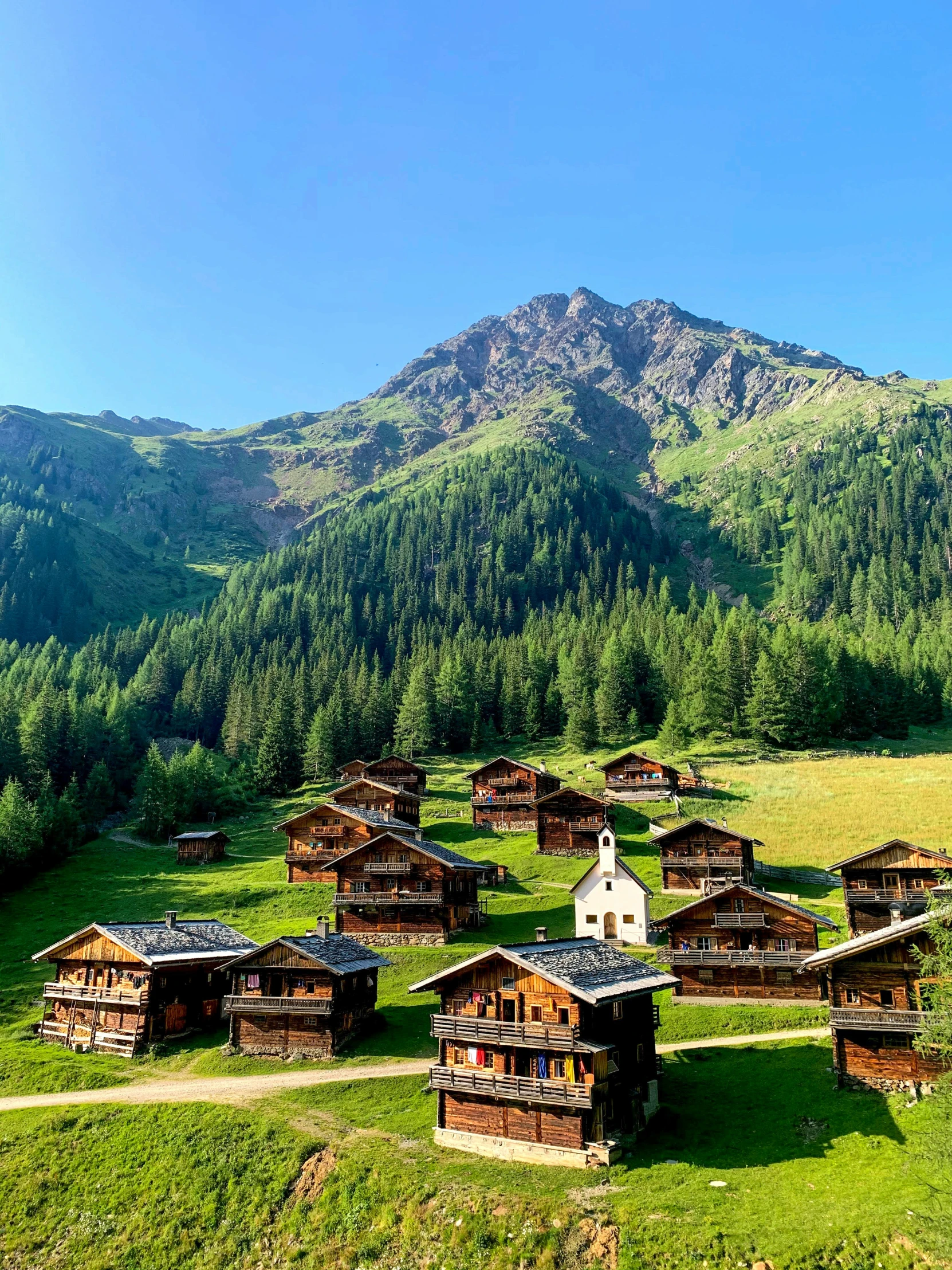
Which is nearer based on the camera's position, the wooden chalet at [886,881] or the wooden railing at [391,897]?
the wooden chalet at [886,881]

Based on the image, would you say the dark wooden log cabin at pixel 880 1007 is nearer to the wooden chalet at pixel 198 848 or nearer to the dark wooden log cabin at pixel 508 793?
the dark wooden log cabin at pixel 508 793

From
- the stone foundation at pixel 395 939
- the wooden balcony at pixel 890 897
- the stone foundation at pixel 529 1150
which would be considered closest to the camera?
the stone foundation at pixel 529 1150

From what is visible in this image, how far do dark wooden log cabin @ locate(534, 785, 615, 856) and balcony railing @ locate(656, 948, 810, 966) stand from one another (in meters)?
30.6

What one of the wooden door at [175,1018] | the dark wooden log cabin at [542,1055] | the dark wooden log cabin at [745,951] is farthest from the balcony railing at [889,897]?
the wooden door at [175,1018]

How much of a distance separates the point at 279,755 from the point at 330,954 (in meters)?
79.7

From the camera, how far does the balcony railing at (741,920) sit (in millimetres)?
47812

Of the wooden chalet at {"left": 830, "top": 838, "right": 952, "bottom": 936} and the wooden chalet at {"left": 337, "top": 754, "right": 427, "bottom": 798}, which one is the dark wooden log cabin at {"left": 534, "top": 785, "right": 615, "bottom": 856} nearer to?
the wooden chalet at {"left": 337, "top": 754, "right": 427, "bottom": 798}

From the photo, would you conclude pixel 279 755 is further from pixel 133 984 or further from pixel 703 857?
pixel 703 857

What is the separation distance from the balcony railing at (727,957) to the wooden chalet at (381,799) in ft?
142

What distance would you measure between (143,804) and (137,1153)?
73.1 metres

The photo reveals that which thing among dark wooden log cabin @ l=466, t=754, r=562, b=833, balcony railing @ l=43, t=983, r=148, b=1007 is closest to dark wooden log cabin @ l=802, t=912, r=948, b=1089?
balcony railing @ l=43, t=983, r=148, b=1007

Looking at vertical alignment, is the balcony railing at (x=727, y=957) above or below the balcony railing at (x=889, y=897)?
below

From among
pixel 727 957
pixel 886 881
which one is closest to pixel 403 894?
pixel 727 957

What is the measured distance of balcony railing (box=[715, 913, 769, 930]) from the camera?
47.8 m
